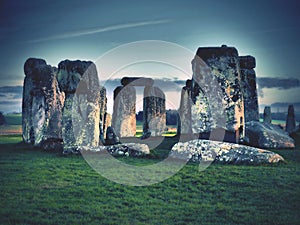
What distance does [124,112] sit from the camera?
22.6 metres

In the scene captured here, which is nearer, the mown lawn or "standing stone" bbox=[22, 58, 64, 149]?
the mown lawn

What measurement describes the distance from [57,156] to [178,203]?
6132 millimetres

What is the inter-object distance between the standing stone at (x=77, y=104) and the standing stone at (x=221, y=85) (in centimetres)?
386

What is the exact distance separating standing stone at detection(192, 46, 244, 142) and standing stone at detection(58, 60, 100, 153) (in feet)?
12.7

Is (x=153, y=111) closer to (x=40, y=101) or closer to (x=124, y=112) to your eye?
(x=124, y=112)

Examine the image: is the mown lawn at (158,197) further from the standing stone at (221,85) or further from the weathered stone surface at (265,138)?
the weathered stone surface at (265,138)

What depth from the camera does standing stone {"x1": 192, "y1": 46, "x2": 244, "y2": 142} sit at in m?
12.9

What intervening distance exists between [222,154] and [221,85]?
4.13 m

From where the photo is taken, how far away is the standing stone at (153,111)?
22.1 metres

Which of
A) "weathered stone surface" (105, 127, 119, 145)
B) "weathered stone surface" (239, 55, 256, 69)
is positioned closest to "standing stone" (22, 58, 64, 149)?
"weathered stone surface" (105, 127, 119, 145)

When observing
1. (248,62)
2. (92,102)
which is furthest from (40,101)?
(248,62)

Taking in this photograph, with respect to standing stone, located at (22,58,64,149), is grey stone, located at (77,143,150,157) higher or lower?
lower

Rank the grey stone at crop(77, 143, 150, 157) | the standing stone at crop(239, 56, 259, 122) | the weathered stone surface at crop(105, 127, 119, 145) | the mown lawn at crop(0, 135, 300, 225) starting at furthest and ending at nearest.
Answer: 1. the standing stone at crop(239, 56, 259, 122)
2. the weathered stone surface at crop(105, 127, 119, 145)
3. the grey stone at crop(77, 143, 150, 157)
4. the mown lawn at crop(0, 135, 300, 225)

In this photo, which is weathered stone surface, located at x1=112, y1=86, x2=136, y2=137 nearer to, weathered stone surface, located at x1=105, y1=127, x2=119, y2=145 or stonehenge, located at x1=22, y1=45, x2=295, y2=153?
weathered stone surface, located at x1=105, y1=127, x2=119, y2=145
